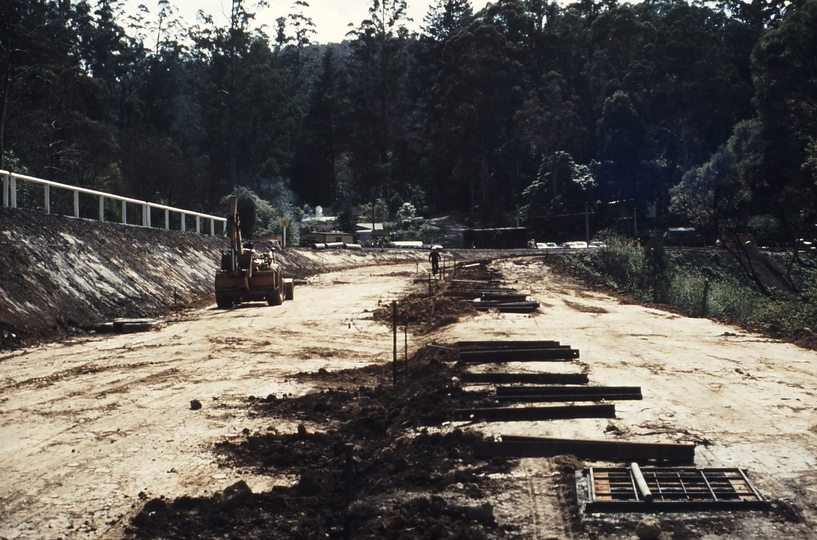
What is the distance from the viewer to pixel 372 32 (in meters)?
109

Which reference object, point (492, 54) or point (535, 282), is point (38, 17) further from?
point (492, 54)

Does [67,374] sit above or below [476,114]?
below

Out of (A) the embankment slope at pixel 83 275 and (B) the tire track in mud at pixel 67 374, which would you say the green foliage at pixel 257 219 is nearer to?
(A) the embankment slope at pixel 83 275

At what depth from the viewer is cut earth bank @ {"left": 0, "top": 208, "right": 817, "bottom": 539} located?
6.71 metres

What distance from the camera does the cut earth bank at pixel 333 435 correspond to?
6707 millimetres

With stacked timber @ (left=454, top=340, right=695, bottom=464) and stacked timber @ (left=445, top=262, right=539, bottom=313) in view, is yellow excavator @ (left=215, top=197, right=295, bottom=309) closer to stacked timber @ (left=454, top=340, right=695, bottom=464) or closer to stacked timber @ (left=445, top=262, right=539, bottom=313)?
stacked timber @ (left=445, top=262, right=539, bottom=313)

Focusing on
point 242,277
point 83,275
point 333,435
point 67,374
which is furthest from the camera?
point 242,277

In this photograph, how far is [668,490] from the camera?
698 cm

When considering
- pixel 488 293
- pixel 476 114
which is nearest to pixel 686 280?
pixel 488 293

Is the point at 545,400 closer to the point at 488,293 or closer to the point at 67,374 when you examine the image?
the point at 67,374

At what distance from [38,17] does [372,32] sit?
220 ft

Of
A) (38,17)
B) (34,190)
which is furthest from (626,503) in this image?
(38,17)

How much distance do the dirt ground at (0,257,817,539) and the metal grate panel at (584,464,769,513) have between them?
0.18m

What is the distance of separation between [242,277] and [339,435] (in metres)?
16.8
